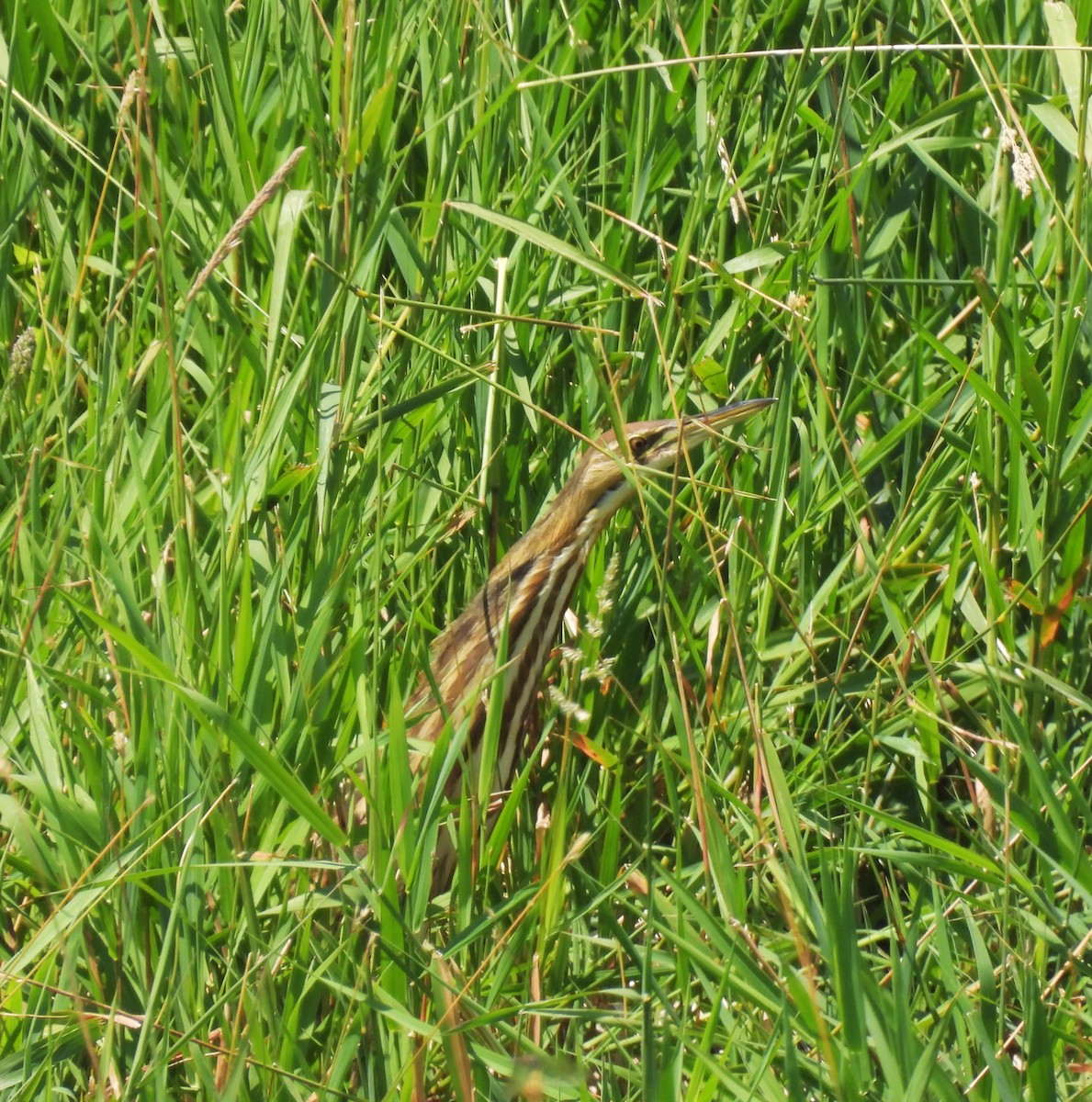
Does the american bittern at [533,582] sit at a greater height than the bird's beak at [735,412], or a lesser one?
lesser

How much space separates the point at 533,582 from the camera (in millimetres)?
2867

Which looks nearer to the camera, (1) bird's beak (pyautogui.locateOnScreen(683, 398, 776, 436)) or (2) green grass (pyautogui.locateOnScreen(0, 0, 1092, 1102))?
(2) green grass (pyautogui.locateOnScreen(0, 0, 1092, 1102))

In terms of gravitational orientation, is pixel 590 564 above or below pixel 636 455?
below

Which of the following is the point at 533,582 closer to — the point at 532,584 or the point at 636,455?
the point at 532,584

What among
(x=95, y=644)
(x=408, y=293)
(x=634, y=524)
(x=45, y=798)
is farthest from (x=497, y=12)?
(x=45, y=798)

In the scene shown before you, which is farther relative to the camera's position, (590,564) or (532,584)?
(590,564)

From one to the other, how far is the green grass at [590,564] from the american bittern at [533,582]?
3.9 inches

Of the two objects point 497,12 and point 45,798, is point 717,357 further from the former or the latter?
point 45,798

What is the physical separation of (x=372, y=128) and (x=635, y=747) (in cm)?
114

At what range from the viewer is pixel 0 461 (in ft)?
9.16

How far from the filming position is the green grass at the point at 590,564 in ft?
6.55

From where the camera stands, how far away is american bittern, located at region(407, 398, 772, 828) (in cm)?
Answer: 282

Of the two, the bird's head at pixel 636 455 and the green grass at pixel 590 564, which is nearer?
the green grass at pixel 590 564

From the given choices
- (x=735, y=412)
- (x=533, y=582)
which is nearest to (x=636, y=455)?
(x=735, y=412)
